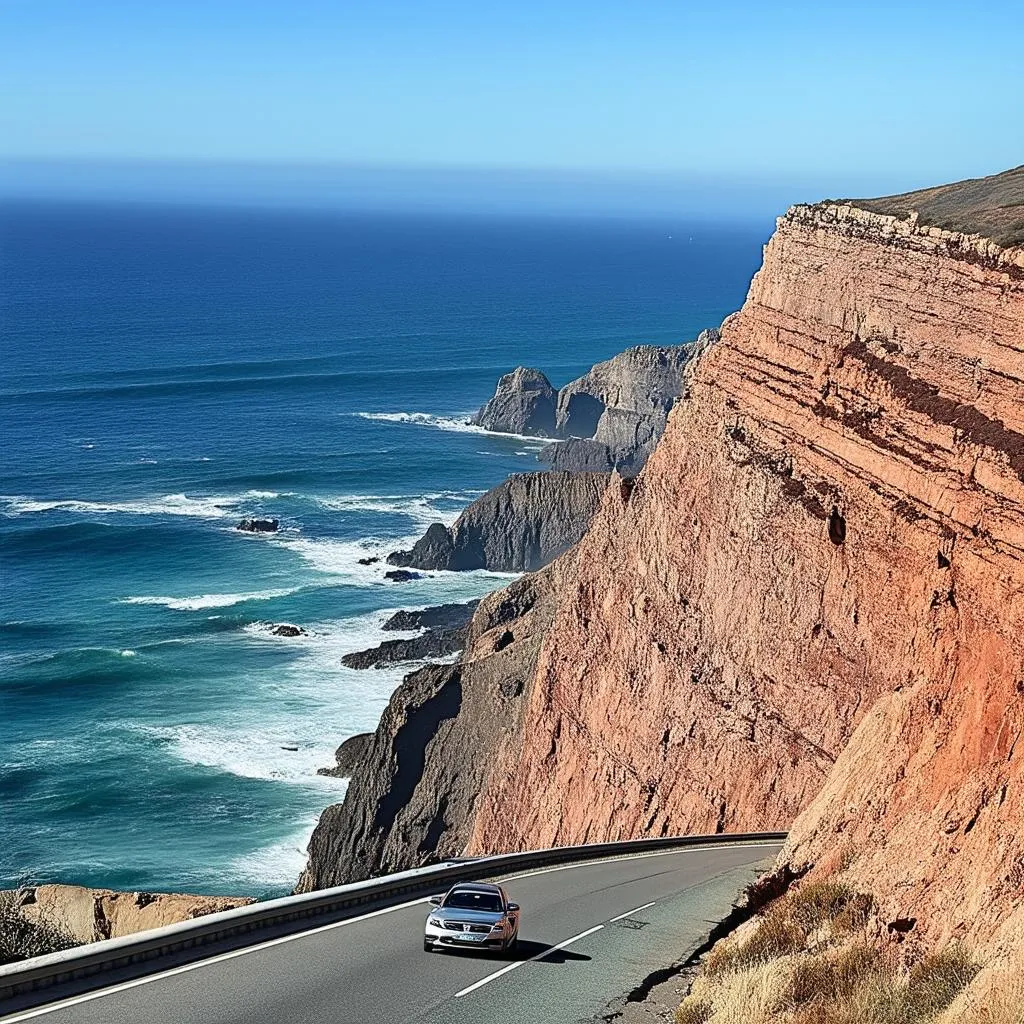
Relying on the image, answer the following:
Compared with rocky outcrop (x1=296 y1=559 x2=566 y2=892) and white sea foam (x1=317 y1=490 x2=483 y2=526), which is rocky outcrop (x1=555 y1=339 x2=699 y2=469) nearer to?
white sea foam (x1=317 y1=490 x2=483 y2=526)

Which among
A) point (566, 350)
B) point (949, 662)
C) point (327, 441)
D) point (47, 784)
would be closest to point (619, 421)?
point (327, 441)

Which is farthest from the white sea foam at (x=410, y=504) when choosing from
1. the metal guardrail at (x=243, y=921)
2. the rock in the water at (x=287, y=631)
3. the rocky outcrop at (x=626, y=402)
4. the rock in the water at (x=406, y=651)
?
the metal guardrail at (x=243, y=921)

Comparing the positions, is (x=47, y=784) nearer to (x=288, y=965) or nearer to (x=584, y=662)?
(x=584, y=662)

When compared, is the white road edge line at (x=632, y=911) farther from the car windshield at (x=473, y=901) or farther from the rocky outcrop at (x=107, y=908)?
the rocky outcrop at (x=107, y=908)

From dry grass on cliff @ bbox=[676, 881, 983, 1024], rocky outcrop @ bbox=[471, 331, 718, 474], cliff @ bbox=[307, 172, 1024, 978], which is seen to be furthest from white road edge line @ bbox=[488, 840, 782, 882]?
rocky outcrop @ bbox=[471, 331, 718, 474]

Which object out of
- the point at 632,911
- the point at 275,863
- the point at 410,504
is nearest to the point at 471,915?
the point at 632,911
